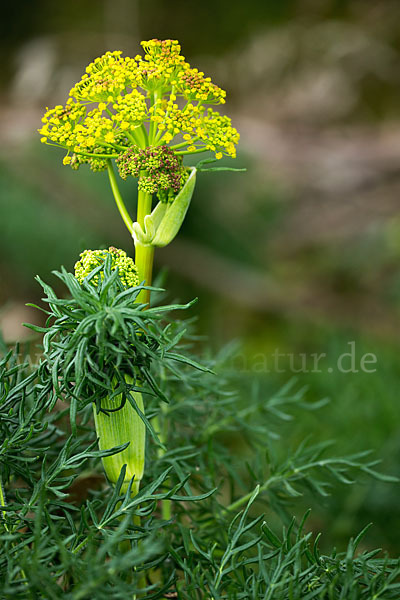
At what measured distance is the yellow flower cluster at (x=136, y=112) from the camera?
329mm

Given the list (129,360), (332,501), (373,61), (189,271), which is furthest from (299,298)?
(373,61)

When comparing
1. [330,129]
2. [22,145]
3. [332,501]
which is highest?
[330,129]

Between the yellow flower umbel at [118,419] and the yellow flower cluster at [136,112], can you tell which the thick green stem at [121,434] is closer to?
the yellow flower umbel at [118,419]

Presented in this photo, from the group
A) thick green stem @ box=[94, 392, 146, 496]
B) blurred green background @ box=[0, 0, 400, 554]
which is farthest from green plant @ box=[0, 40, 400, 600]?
blurred green background @ box=[0, 0, 400, 554]

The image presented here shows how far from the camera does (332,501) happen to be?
872 millimetres

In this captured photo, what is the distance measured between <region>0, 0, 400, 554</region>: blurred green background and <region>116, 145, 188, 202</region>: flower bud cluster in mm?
166

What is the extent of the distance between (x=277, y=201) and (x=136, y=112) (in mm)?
2357

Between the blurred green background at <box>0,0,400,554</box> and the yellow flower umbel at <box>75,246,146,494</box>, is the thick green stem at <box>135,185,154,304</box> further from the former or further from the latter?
the blurred green background at <box>0,0,400,554</box>

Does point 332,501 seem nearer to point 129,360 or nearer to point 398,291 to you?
point 129,360

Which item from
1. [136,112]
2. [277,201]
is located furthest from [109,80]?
[277,201]

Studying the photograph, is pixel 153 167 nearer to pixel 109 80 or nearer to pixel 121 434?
pixel 109 80

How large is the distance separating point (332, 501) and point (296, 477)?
474mm

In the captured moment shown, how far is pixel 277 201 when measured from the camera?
103 inches

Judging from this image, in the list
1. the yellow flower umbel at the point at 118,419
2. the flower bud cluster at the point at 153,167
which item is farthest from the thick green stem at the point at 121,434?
the flower bud cluster at the point at 153,167
